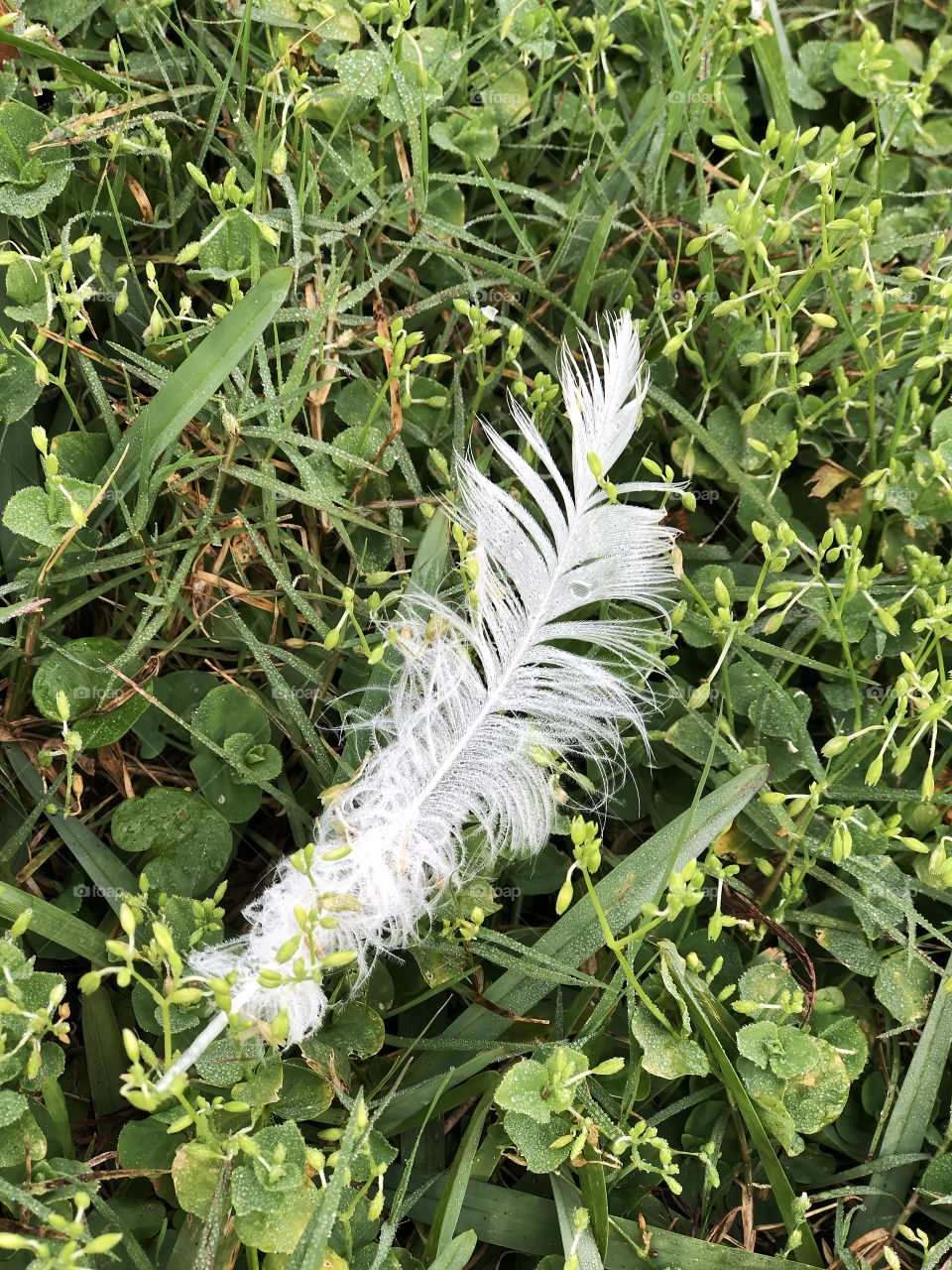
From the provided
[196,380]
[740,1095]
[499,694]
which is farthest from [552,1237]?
[196,380]

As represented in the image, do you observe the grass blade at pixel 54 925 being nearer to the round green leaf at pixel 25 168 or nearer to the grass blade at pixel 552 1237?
the grass blade at pixel 552 1237

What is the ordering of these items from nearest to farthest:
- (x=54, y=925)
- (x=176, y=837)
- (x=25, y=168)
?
(x=54, y=925) → (x=176, y=837) → (x=25, y=168)

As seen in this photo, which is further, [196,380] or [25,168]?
[25,168]

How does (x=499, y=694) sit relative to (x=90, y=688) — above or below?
below

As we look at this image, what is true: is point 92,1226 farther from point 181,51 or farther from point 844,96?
point 844,96

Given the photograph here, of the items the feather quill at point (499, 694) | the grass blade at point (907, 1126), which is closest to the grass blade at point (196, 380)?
the feather quill at point (499, 694)

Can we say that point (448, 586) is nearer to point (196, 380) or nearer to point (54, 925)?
point (196, 380)
